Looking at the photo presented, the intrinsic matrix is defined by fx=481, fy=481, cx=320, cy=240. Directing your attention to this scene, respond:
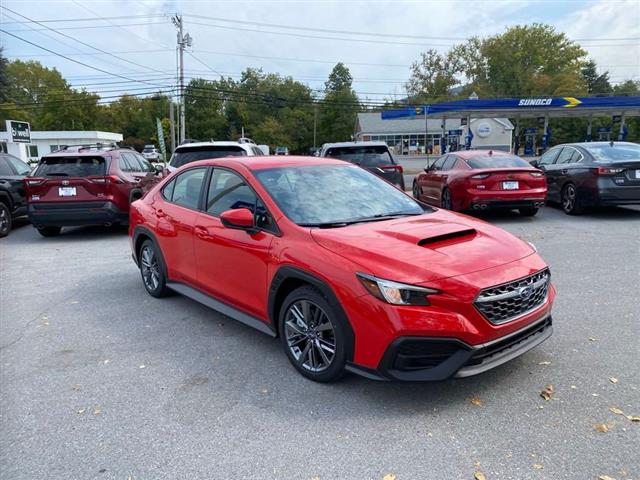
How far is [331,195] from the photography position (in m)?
4.20

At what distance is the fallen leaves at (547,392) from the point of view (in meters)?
3.21

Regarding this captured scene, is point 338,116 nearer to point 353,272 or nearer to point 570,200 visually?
point 570,200

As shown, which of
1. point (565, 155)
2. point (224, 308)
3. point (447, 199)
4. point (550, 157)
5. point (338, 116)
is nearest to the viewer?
point (224, 308)

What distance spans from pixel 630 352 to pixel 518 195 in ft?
20.3

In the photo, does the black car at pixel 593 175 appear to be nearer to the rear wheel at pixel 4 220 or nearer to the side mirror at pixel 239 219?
the side mirror at pixel 239 219

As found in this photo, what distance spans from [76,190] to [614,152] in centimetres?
1072

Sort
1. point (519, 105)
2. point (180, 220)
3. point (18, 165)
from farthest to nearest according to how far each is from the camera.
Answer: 1. point (519, 105)
2. point (18, 165)
3. point (180, 220)

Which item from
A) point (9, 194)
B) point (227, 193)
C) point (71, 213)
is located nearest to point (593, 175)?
point (227, 193)

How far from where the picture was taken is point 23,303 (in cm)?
571

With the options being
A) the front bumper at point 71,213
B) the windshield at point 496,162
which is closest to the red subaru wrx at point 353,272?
the front bumper at point 71,213

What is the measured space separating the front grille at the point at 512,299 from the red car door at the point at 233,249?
1.65 m

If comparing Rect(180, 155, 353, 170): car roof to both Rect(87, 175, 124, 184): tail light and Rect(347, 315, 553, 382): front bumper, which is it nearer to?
Rect(347, 315, 553, 382): front bumper

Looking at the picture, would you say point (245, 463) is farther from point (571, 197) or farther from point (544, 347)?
point (571, 197)

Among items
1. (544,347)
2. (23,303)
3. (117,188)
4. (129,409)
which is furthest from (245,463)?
(117,188)
